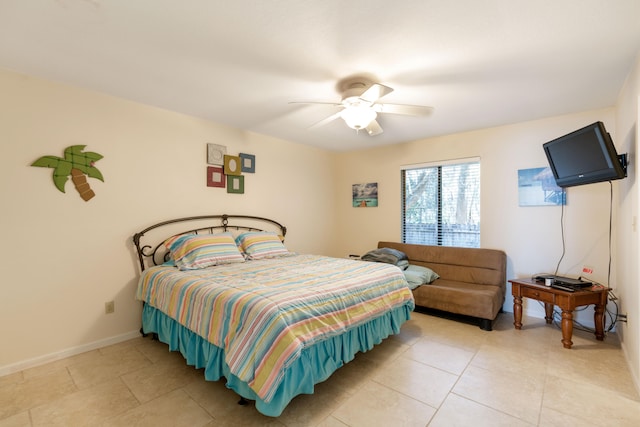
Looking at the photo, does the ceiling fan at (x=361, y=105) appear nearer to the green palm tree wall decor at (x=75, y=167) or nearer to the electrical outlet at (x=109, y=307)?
the green palm tree wall decor at (x=75, y=167)

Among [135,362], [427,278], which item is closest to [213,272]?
[135,362]

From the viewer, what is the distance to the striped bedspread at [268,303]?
1.62 meters

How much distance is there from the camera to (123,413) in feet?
5.97

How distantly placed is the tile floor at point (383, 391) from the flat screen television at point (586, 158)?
5.14 feet

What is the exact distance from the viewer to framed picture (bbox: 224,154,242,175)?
3.69 m

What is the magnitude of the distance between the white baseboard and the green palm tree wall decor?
53.1 inches

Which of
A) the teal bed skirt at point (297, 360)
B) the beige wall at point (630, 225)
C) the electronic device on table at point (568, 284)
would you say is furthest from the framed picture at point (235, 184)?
the beige wall at point (630, 225)

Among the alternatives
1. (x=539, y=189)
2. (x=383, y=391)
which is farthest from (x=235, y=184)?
(x=539, y=189)

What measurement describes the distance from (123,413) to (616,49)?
4057 mm

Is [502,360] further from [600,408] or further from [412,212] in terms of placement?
[412,212]

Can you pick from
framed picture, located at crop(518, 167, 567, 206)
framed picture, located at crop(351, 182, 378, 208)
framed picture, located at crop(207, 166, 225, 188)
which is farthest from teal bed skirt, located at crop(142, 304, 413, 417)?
framed picture, located at crop(351, 182, 378, 208)

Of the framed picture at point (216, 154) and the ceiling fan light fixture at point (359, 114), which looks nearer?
the ceiling fan light fixture at point (359, 114)

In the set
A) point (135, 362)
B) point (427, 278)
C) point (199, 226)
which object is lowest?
point (135, 362)

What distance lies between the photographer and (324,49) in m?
1.96
